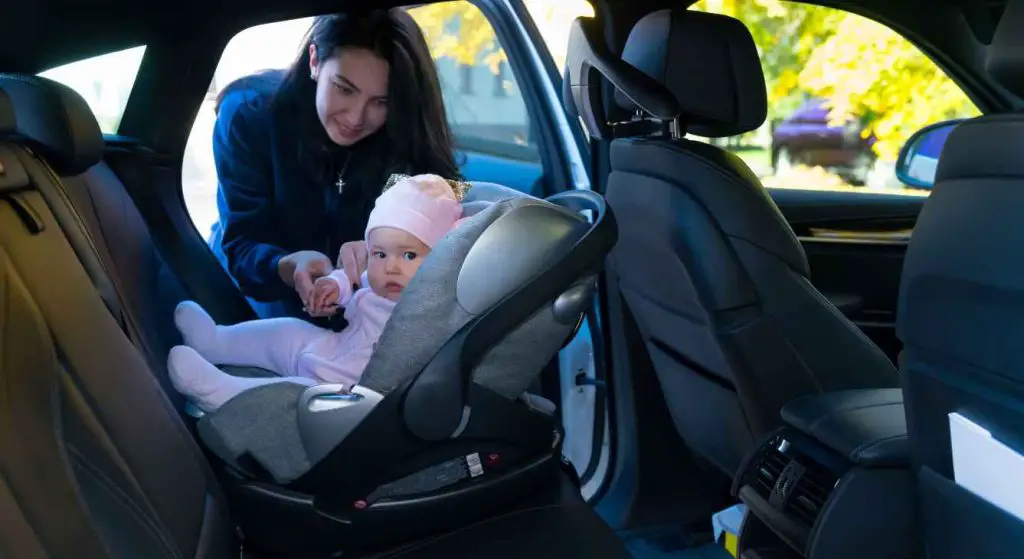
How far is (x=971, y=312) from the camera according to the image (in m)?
1.35

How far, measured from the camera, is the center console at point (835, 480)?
1862mm

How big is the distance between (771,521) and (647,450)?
68 centimetres

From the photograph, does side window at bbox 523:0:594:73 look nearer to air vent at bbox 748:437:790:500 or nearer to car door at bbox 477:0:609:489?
car door at bbox 477:0:609:489

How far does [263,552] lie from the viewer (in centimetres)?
187

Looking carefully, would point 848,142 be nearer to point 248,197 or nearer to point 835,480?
point 835,480

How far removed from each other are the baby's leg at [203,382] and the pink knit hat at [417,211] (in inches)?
14.2

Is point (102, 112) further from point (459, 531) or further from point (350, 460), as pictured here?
point (459, 531)

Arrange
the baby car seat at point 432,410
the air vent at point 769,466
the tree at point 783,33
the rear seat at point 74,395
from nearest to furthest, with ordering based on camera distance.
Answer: the rear seat at point 74,395
the baby car seat at point 432,410
the air vent at point 769,466
the tree at point 783,33

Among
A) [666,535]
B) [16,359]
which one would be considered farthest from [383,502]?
[666,535]

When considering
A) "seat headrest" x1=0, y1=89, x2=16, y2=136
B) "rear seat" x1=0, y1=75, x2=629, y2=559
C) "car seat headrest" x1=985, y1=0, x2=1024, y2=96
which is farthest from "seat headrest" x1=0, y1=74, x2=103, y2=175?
"car seat headrest" x1=985, y1=0, x2=1024, y2=96

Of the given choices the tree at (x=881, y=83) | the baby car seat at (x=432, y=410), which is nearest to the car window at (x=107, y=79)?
the baby car seat at (x=432, y=410)

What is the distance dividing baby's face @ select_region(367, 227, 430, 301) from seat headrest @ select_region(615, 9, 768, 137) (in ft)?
2.42

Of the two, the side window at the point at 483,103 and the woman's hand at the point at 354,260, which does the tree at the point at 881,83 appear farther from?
the woman's hand at the point at 354,260

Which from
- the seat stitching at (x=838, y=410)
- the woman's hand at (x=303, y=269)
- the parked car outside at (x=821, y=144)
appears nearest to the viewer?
the seat stitching at (x=838, y=410)
